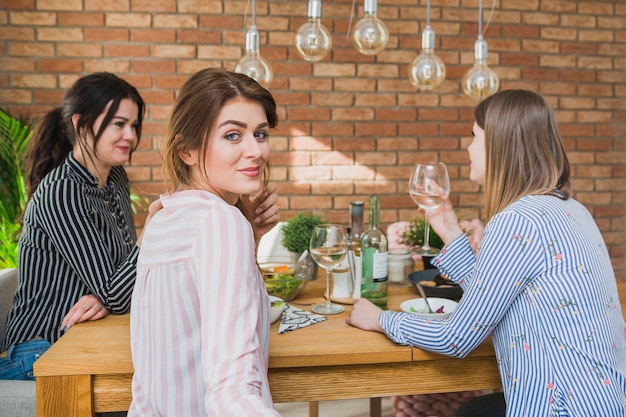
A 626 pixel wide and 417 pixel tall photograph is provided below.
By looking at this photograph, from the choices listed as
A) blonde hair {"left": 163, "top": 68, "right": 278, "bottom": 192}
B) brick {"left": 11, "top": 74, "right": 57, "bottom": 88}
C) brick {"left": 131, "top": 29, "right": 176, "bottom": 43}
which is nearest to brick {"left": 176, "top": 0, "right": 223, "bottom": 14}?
brick {"left": 131, "top": 29, "right": 176, "bottom": 43}

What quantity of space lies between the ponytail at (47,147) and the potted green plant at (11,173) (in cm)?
91

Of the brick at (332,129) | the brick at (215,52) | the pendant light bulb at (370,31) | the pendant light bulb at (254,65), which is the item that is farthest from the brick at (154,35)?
the pendant light bulb at (370,31)

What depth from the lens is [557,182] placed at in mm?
1438

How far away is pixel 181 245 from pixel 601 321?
92cm

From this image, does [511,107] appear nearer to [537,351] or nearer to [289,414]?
[537,351]

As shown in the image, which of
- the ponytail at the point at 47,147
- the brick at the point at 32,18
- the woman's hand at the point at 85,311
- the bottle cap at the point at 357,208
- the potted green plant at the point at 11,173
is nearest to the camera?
the woman's hand at the point at 85,311

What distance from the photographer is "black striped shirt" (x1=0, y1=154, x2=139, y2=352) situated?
1.60m

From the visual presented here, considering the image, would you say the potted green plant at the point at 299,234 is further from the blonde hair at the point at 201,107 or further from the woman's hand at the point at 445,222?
the blonde hair at the point at 201,107

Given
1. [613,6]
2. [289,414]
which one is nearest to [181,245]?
Answer: [289,414]

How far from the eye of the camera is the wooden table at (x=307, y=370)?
129 cm

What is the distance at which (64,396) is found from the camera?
1294mm

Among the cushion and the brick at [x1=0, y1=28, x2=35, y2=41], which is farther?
the brick at [x1=0, y1=28, x2=35, y2=41]

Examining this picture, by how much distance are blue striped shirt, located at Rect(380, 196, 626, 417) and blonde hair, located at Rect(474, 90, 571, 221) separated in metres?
0.11

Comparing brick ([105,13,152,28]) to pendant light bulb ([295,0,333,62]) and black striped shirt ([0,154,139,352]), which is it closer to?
pendant light bulb ([295,0,333,62])
